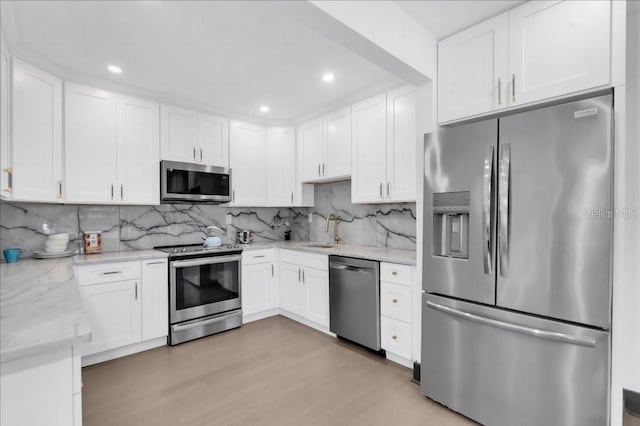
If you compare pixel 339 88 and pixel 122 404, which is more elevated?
pixel 339 88

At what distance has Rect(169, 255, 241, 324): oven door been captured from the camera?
3.05 metres

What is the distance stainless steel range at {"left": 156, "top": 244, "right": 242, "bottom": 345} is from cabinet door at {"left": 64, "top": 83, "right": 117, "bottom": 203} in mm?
867

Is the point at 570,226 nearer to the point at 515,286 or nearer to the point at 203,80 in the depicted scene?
the point at 515,286

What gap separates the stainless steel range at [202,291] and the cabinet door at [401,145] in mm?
1881

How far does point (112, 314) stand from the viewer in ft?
8.90

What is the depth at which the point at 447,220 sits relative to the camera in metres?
2.07

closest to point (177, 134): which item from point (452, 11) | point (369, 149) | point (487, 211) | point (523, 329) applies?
point (369, 149)

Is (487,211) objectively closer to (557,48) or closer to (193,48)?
(557,48)

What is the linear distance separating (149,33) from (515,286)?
2802 millimetres

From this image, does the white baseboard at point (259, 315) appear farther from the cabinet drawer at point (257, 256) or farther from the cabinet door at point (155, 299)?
the cabinet door at point (155, 299)

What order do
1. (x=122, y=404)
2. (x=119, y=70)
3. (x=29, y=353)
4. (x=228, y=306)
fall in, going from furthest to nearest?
1. (x=228, y=306)
2. (x=119, y=70)
3. (x=122, y=404)
4. (x=29, y=353)

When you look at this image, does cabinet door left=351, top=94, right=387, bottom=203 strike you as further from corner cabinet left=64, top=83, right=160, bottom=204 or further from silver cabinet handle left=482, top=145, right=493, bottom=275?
corner cabinet left=64, top=83, right=160, bottom=204

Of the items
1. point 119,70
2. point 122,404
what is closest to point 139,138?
point 119,70

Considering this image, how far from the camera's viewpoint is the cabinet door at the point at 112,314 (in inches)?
103
